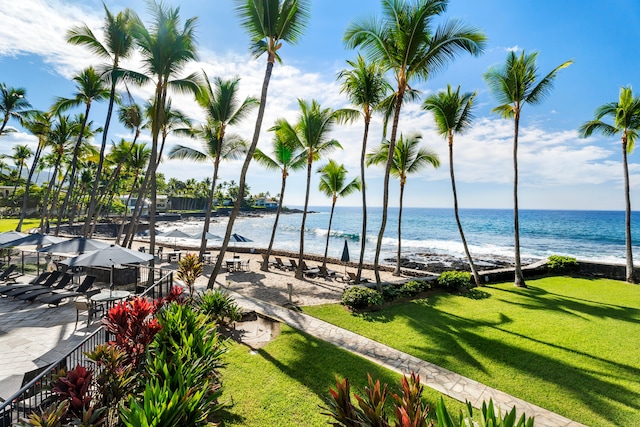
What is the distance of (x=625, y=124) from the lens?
1402 cm

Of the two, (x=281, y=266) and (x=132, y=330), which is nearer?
(x=132, y=330)

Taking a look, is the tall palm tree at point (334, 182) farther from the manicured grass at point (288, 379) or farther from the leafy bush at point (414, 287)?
the manicured grass at point (288, 379)

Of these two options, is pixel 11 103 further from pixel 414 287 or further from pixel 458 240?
pixel 458 240

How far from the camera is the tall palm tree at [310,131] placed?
51.8ft

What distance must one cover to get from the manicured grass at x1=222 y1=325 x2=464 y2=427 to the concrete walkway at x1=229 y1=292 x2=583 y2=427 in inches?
12.8

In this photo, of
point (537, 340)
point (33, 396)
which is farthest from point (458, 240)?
point (33, 396)

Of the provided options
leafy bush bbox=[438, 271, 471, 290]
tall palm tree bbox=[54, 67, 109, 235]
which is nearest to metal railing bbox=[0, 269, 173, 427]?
leafy bush bbox=[438, 271, 471, 290]

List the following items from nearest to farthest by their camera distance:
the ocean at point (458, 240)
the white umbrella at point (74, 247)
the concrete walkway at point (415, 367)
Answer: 1. the concrete walkway at point (415, 367)
2. the white umbrella at point (74, 247)
3. the ocean at point (458, 240)

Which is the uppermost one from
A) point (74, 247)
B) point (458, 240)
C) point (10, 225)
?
point (74, 247)

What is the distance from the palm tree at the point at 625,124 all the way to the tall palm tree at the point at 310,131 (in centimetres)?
1348

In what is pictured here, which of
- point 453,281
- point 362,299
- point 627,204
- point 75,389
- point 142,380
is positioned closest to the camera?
point 75,389

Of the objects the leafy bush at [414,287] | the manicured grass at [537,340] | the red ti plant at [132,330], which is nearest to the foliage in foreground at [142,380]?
the red ti plant at [132,330]

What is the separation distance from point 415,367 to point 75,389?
5687mm

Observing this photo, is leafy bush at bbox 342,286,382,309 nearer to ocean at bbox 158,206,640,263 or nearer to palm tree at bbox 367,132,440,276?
palm tree at bbox 367,132,440,276
